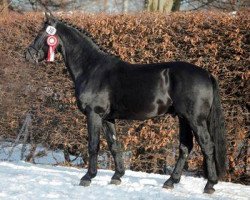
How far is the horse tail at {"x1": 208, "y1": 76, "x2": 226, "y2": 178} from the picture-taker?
583 centimetres

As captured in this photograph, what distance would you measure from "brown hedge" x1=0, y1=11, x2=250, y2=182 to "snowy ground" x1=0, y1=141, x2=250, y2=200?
3.57 ft

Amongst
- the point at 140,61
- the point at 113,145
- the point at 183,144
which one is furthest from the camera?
the point at 140,61

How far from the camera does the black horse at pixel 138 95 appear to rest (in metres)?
5.73

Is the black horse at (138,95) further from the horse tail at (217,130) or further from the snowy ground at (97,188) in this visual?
the snowy ground at (97,188)

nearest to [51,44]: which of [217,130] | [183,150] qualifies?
[183,150]

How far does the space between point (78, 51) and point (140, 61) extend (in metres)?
1.92

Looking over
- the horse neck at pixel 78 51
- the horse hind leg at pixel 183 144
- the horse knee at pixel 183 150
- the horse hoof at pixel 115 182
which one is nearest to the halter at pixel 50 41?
the horse neck at pixel 78 51

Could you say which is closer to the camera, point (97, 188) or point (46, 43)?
point (97, 188)

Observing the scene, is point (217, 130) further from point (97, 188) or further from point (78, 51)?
point (78, 51)

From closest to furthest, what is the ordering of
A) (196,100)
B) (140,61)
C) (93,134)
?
(196,100) → (93,134) → (140,61)

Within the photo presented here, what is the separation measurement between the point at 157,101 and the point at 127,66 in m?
0.71

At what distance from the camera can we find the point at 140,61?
8.14 metres

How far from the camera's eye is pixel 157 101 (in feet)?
19.3

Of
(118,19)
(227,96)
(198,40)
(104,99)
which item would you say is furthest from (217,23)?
(104,99)
